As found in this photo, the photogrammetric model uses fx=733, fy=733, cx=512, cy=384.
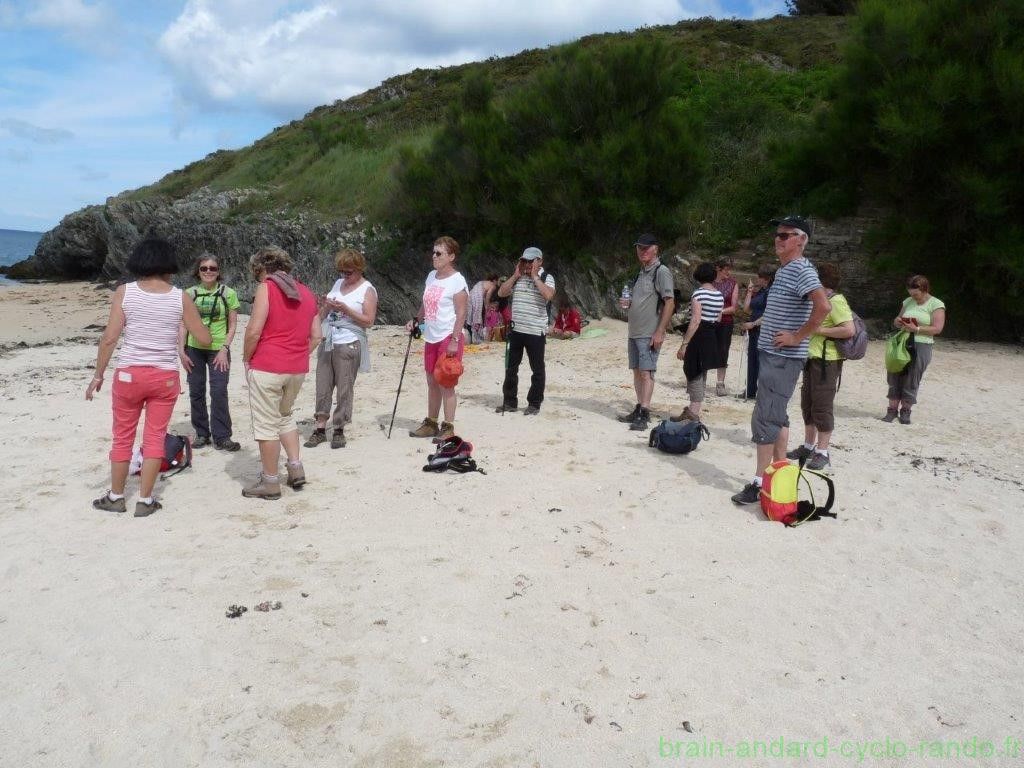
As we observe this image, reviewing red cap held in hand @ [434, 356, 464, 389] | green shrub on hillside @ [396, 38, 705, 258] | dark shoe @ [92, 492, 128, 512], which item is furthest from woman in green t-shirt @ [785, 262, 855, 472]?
green shrub on hillside @ [396, 38, 705, 258]

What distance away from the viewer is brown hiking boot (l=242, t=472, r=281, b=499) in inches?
201

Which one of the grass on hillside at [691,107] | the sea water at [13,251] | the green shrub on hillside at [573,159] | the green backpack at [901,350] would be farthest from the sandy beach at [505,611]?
the sea water at [13,251]

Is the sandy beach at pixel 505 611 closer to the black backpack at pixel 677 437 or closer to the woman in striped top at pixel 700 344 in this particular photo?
the black backpack at pixel 677 437

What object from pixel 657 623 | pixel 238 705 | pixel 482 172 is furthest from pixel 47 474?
pixel 482 172

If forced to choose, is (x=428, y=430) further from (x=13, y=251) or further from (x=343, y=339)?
(x=13, y=251)

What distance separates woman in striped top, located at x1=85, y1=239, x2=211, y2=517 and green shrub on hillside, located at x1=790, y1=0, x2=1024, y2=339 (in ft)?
39.1

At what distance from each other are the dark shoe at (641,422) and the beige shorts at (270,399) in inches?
133

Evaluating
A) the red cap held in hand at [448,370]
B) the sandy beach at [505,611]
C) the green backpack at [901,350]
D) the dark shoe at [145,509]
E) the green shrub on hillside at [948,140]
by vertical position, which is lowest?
the sandy beach at [505,611]

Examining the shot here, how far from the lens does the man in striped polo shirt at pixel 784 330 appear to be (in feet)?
15.1

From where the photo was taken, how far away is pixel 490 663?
3283mm

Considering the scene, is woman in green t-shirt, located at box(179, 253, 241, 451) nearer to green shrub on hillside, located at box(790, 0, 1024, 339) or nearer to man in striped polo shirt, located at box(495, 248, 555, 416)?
man in striped polo shirt, located at box(495, 248, 555, 416)

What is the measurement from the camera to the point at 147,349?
14.9ft

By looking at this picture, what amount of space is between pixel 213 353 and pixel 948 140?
12.2 meters

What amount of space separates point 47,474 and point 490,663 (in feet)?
13.7
